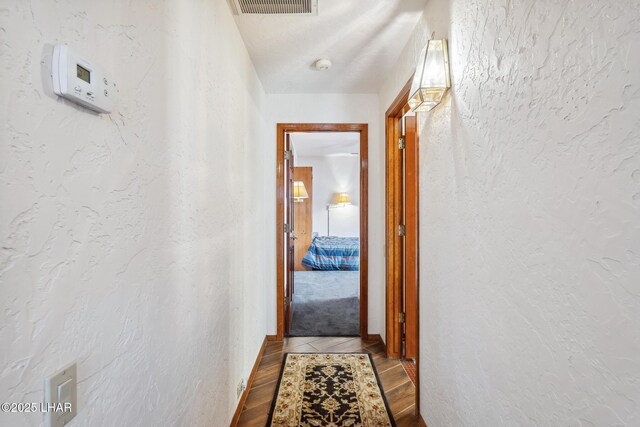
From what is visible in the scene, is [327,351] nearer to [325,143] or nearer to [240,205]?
[240,205]

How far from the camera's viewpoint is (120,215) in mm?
752

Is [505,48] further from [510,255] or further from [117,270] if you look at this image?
[117,270]

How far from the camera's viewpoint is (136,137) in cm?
82

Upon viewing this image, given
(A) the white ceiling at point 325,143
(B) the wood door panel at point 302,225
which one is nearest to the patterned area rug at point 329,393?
(A) the white ceiling at point 325,143

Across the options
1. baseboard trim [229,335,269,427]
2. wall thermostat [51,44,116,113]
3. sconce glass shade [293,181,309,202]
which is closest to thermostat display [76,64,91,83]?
wall thermostat [51,44,116,113]

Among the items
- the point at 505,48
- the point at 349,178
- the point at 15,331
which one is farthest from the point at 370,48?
the point at 349,178

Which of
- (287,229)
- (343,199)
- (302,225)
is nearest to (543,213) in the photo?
(287,229)

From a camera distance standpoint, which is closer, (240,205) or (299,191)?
(240,205)

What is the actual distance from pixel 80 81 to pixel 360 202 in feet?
8.20

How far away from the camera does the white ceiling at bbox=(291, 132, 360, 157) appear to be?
522 cm

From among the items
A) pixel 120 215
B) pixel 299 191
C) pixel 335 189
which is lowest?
pixel 120 215

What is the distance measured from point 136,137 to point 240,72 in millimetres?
1330

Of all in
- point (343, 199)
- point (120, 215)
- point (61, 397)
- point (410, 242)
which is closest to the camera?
point (61, 397)

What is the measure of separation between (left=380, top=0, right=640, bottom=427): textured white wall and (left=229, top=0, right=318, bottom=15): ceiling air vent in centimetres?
70
